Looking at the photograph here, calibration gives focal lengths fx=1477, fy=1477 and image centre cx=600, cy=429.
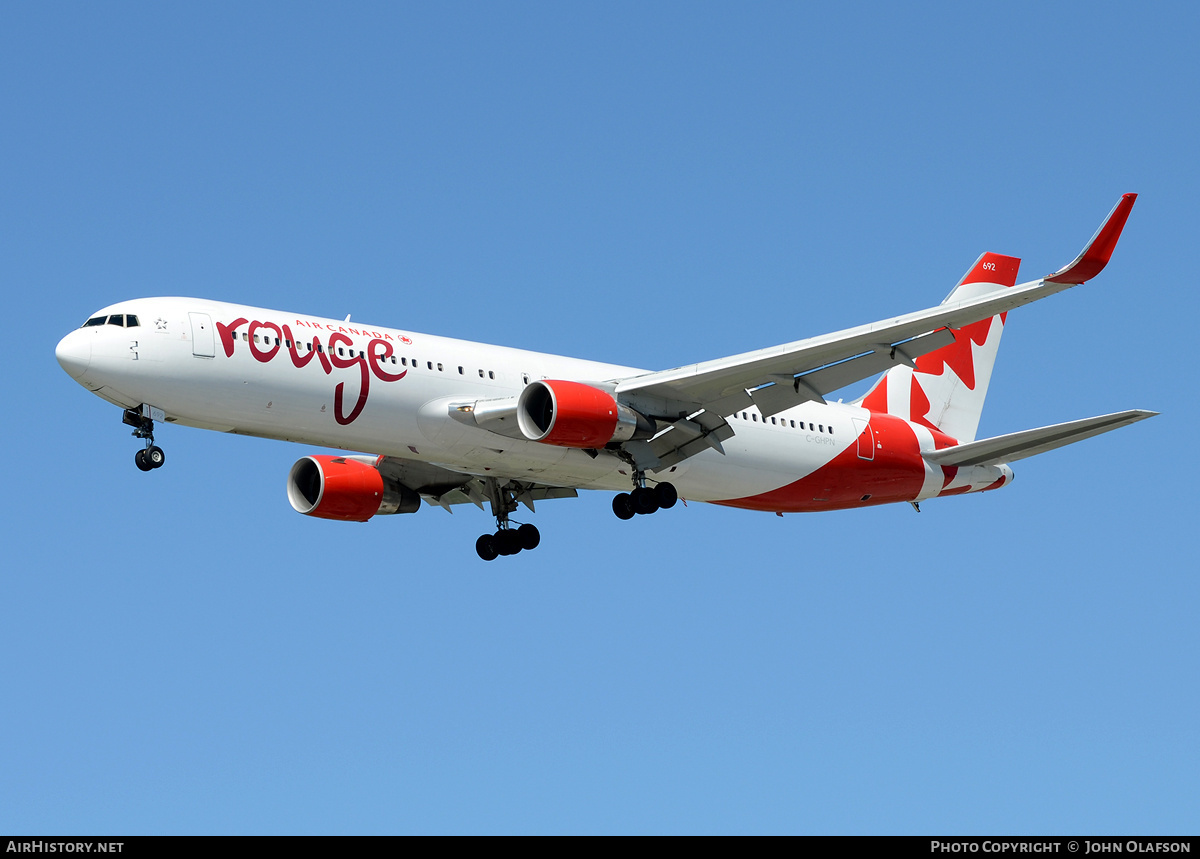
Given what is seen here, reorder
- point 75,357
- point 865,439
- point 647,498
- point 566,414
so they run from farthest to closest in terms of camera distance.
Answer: point 865,439, point 647,498, point 566,414, point 75,357

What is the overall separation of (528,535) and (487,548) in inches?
43.3

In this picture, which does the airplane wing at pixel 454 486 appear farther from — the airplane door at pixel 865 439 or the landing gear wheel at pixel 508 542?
the airplane door at pixel 865 439

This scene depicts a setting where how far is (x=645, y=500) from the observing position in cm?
3394

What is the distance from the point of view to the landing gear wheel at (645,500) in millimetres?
33906

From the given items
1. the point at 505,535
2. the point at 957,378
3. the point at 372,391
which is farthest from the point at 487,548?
the point at 957,378

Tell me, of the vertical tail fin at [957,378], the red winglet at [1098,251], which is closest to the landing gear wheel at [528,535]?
the vertical tail fin at [957,378]

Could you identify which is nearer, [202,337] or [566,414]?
[202,337]

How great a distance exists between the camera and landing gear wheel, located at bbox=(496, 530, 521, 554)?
37719 mm

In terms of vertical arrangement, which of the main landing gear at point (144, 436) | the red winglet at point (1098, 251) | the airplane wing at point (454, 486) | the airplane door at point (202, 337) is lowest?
the main landing gear at point (144, 436)

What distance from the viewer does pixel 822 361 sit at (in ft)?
104

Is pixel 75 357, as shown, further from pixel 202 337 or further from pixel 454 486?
pixel 454 486

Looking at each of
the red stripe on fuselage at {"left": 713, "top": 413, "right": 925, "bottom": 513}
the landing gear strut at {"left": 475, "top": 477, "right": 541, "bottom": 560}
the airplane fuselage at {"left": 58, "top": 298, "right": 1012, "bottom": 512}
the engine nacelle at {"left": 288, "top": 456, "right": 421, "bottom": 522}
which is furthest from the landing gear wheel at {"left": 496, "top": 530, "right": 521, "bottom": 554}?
the red stripe on fuselage at {"left": 713, "top": 413, "right": 925, "bottom": 513}

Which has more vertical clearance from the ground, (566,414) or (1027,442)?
(1027,442)

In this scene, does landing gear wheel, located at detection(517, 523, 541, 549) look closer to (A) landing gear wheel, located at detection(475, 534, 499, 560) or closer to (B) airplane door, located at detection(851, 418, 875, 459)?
(A) landing gear wheel, located at detection(475, 534, 499, 560)
